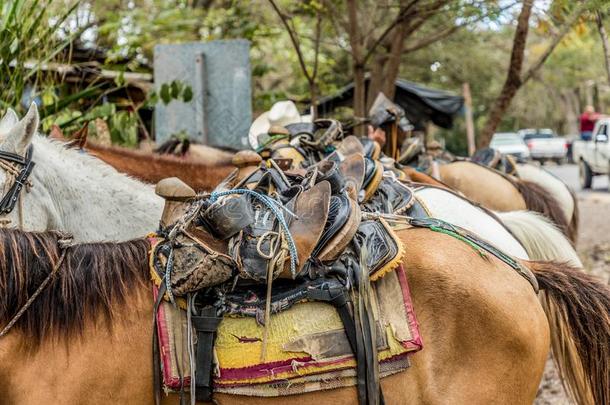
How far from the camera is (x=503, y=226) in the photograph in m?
3.64

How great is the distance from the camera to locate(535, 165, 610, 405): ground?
5473 millimetres

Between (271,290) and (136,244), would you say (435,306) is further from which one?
(136,244)

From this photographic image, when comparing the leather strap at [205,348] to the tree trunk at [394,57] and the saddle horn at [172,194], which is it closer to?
the saddle horn at [172,194]

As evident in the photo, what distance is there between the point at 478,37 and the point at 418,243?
17.2 metres

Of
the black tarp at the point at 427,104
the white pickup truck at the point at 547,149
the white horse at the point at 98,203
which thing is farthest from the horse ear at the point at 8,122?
the white pickup truck at the point at 547,149

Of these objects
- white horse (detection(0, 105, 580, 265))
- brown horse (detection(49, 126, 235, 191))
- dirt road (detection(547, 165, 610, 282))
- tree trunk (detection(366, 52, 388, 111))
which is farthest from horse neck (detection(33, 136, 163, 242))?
tree trunk (detection(366, 52, 388, 111))

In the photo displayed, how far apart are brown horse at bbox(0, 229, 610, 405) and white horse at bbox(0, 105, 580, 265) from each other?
0.67 metres

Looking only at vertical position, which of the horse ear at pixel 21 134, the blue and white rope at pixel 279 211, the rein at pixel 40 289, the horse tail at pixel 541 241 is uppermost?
the horse ear at pixel 21 134

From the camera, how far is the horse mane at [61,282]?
222 centimetres

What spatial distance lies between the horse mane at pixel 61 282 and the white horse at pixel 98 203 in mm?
873

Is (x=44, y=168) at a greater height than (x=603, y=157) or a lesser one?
greater

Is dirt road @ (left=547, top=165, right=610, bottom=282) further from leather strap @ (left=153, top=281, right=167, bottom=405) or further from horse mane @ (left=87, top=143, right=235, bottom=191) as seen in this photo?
leather strap @ (left=153, top=281, right=167, bottom=405)

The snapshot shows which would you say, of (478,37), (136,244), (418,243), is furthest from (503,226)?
(478,37)

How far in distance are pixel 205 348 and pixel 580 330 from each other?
1.51m
